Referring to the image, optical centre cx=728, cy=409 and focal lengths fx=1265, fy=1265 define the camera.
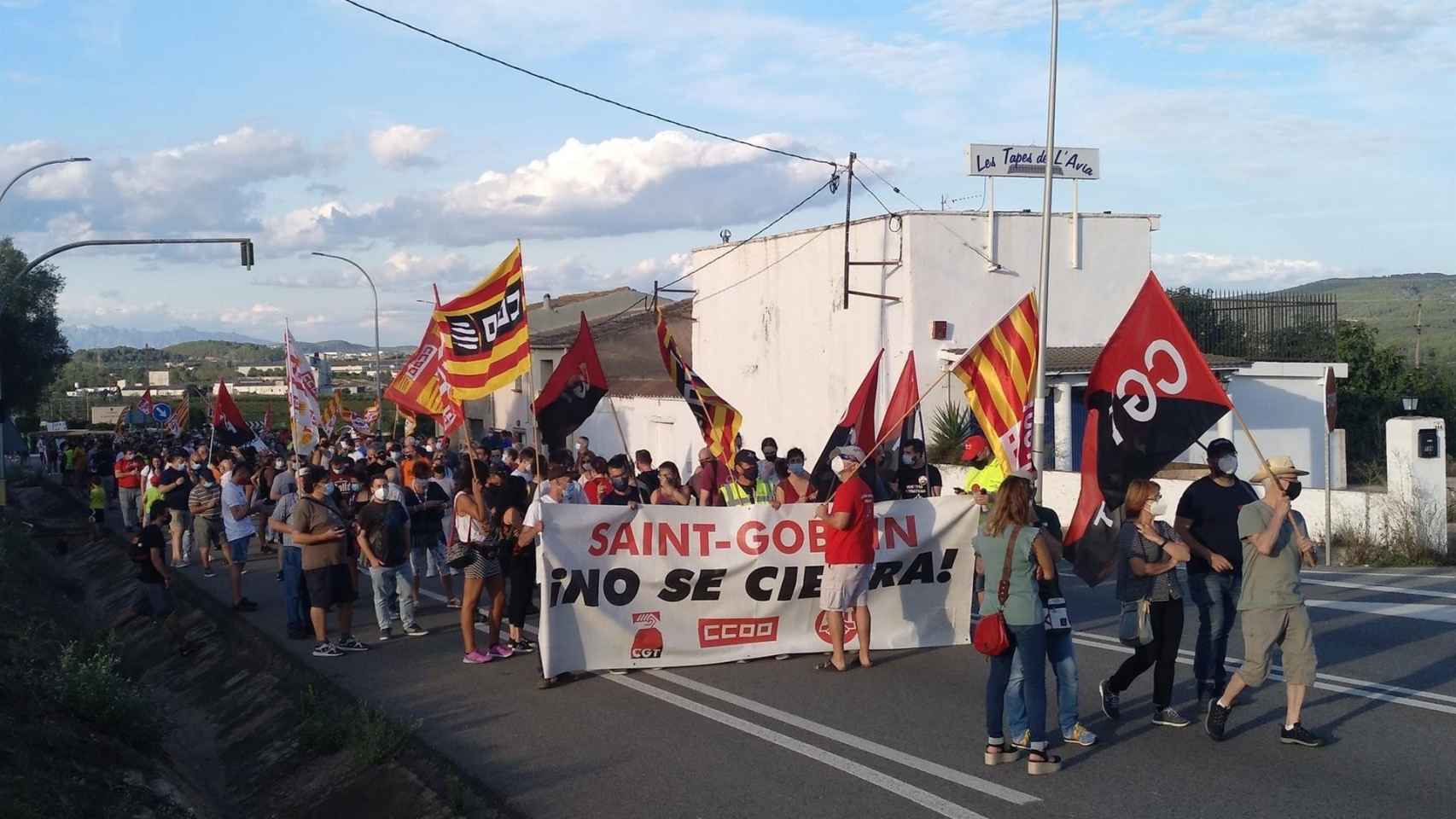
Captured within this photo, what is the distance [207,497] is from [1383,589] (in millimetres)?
14607

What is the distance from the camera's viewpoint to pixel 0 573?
1667 centimetres

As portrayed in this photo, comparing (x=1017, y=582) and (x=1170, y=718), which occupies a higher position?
(x=1017, y=582)

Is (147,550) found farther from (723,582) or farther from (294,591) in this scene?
(723,582)

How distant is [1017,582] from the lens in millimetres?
7012

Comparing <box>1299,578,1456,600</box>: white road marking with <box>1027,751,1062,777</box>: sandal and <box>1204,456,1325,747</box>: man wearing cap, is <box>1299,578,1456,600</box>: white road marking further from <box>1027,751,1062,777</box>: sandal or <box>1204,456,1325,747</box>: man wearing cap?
<box>1027,751,1062,777</box>: sandal

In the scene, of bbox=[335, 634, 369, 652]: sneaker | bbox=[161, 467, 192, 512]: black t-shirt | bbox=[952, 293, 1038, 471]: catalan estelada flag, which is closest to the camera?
bbox=[952, 293, 1038, 471]: catalan estelada flag

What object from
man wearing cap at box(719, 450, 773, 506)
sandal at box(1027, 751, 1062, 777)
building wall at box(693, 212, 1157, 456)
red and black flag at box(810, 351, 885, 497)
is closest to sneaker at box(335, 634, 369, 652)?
man wearing cap at box(719, 450, 773, 506)

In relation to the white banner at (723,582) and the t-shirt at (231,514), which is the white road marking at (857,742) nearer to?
the white banner at (723,582)

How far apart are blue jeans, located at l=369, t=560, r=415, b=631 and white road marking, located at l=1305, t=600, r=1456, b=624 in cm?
889

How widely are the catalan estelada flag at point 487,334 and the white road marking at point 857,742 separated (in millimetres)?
4278

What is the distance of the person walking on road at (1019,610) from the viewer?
6.94 m

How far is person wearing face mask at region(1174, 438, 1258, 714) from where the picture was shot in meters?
7.86

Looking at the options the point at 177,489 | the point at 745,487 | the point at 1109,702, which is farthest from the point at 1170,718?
the point at 177,489

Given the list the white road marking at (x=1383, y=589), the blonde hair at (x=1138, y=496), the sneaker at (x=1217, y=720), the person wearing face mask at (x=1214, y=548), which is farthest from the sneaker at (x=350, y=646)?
the white road marking at (x=1383, y=589)
